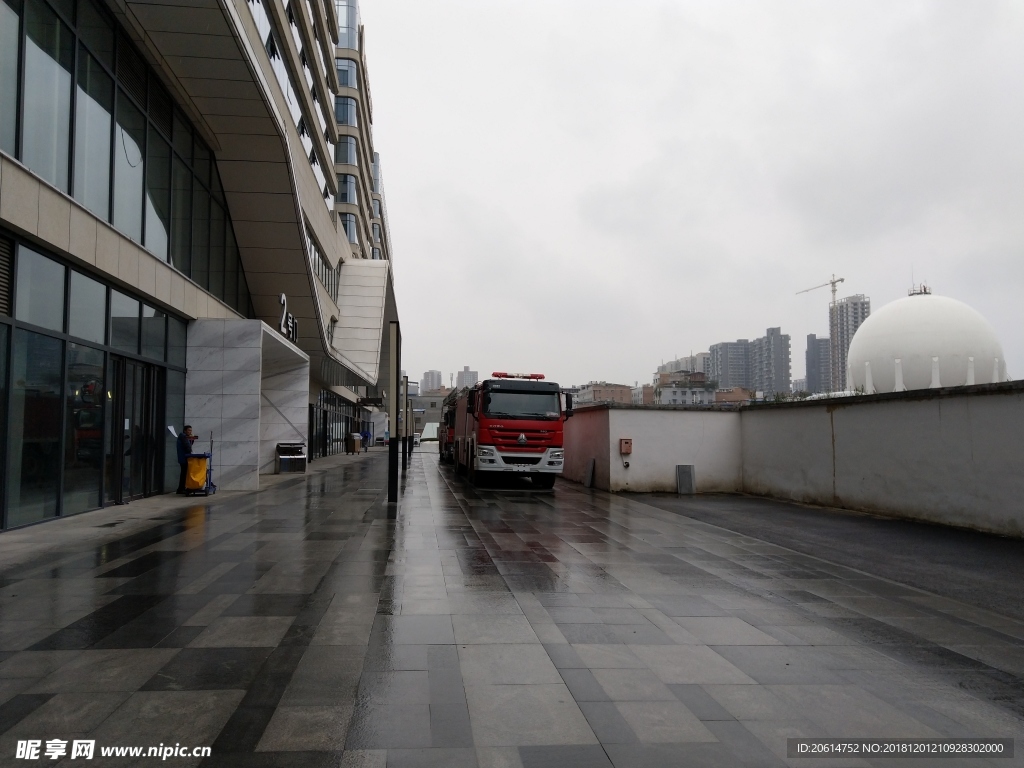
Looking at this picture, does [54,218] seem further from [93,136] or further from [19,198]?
[93,136]

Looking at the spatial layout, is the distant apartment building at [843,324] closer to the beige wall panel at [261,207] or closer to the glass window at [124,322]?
the beige wall panel at [261,207]

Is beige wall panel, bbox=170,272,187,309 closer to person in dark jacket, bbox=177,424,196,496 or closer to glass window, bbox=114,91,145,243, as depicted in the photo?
glass window, bbox=114,91,145,243

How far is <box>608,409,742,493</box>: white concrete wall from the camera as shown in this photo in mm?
19391

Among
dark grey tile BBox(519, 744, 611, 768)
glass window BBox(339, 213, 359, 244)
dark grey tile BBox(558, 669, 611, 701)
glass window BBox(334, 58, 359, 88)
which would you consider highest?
glass window BBox(334, 58, 359, 88)

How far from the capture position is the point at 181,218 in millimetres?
16938

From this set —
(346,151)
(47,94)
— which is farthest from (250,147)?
(346,151)

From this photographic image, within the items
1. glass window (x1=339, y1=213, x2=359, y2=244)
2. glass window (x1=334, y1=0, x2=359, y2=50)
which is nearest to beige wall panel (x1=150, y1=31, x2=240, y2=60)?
glass window (x1=339, y1=213, x2=359, y2=244)

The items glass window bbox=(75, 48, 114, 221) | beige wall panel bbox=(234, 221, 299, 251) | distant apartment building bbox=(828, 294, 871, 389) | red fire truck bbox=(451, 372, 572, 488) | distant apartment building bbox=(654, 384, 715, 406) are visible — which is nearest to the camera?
glass window bbox=(75, 48, 114, 221)

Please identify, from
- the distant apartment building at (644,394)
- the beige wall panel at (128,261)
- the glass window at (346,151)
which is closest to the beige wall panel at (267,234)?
the beige wall panel at (128,261)

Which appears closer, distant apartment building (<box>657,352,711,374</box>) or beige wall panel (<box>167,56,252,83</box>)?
beige wall panel (<box>167,56,252,83</box>)

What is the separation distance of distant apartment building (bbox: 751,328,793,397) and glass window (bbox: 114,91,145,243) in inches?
6253

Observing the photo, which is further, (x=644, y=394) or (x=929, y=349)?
(x=644, y=394)

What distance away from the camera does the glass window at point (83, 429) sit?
11.6m

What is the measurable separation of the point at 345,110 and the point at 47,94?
4041 centimetres
